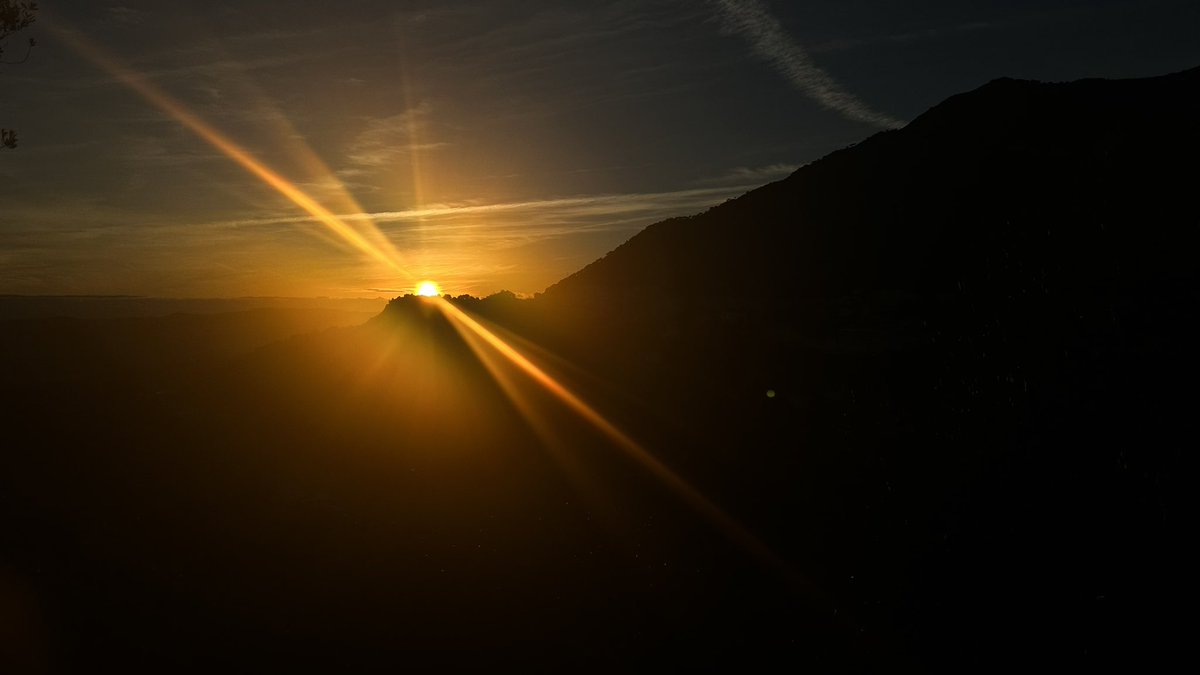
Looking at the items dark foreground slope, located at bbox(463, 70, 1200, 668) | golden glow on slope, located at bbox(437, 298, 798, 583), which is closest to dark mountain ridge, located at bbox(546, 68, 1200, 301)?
dark foreground slope, located at bbox(463, 70, 1200, 668)

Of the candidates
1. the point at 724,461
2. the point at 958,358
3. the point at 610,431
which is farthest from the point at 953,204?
the point at 610,431

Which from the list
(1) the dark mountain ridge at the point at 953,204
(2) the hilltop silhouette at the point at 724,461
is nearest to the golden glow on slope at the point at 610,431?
(2) the hilltop silhouette at the point at 724,461

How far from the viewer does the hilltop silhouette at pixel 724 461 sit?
397 inches

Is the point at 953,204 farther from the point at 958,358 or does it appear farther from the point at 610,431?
the point at 610,431

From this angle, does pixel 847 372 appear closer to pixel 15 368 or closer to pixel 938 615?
pixel 938 615

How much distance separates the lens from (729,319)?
2281 centimetres

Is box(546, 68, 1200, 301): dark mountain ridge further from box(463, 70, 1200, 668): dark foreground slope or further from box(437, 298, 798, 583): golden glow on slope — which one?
box(437, 298, 798, 583): golden glow on slope

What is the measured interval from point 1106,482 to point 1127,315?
7.74 meters

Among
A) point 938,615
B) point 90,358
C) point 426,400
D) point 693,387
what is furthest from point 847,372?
point 90,358

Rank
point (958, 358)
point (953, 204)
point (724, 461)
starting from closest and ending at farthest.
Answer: point (724, 461) < point (958, 358) < point (953, 204)

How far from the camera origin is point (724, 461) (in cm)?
1616

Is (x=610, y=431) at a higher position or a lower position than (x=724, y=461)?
higher

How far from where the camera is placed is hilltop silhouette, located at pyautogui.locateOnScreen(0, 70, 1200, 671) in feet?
33.1

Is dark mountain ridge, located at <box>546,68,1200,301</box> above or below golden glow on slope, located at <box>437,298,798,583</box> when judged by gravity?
above
